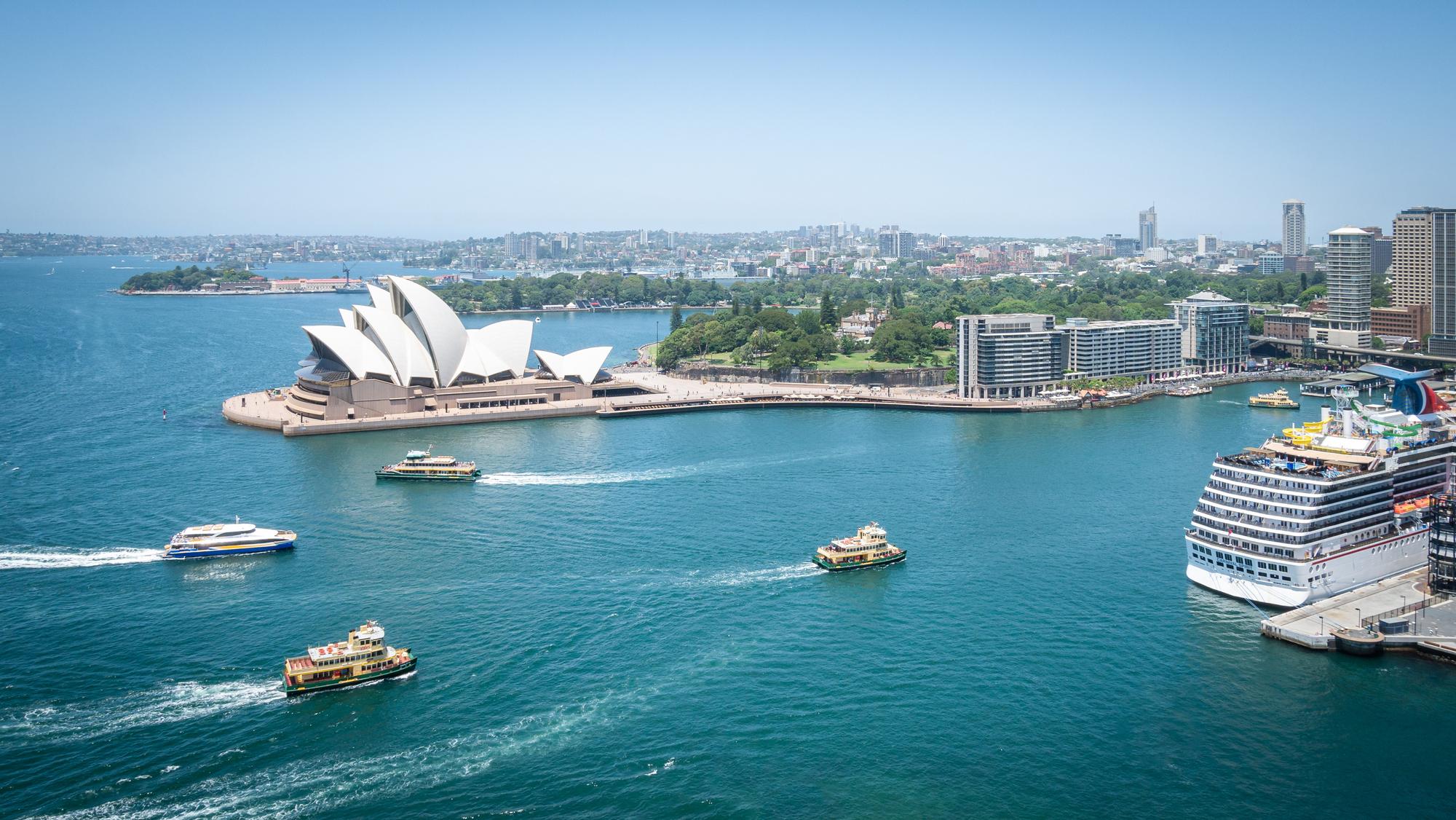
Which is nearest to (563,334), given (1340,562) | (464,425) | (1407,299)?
(464,425)

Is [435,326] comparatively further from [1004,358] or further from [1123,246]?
[1123,246]

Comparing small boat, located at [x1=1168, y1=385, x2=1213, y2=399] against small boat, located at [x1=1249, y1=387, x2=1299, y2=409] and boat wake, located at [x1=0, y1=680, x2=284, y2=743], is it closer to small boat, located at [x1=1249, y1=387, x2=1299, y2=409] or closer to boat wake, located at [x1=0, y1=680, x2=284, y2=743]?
small boat, located at [x1=1249, y1=387, x2=1299, y2=409]

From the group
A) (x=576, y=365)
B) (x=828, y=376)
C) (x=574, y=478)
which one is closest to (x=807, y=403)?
(x=828, y=376)

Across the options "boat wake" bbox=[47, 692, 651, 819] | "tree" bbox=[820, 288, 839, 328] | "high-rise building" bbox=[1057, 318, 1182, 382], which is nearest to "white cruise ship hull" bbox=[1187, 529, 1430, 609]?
"boat wake" bbox=[47, 692, 651, 819]

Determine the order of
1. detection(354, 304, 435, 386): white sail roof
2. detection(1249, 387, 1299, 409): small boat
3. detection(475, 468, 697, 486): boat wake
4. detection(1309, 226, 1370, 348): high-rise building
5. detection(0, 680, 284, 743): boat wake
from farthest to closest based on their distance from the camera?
detection(1309, 226, 1370, 348): high-rise building → detection(1249, 387, 1299, 409): small boat → detection(354, 304, 435, 386): white sail roof → detection(475, 468, 697, 486): boat wake → detection(0, 680, 284, 743): boat wake

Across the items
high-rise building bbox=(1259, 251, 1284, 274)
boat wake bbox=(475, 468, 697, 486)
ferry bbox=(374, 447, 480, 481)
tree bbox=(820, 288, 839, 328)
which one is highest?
high-rise building bbox=(1259, 251, 1284, 274)

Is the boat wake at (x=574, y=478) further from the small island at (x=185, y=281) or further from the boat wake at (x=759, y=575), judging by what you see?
the small island at (x=185, y=281)

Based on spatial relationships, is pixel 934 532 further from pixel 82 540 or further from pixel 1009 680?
pixel 82 540
